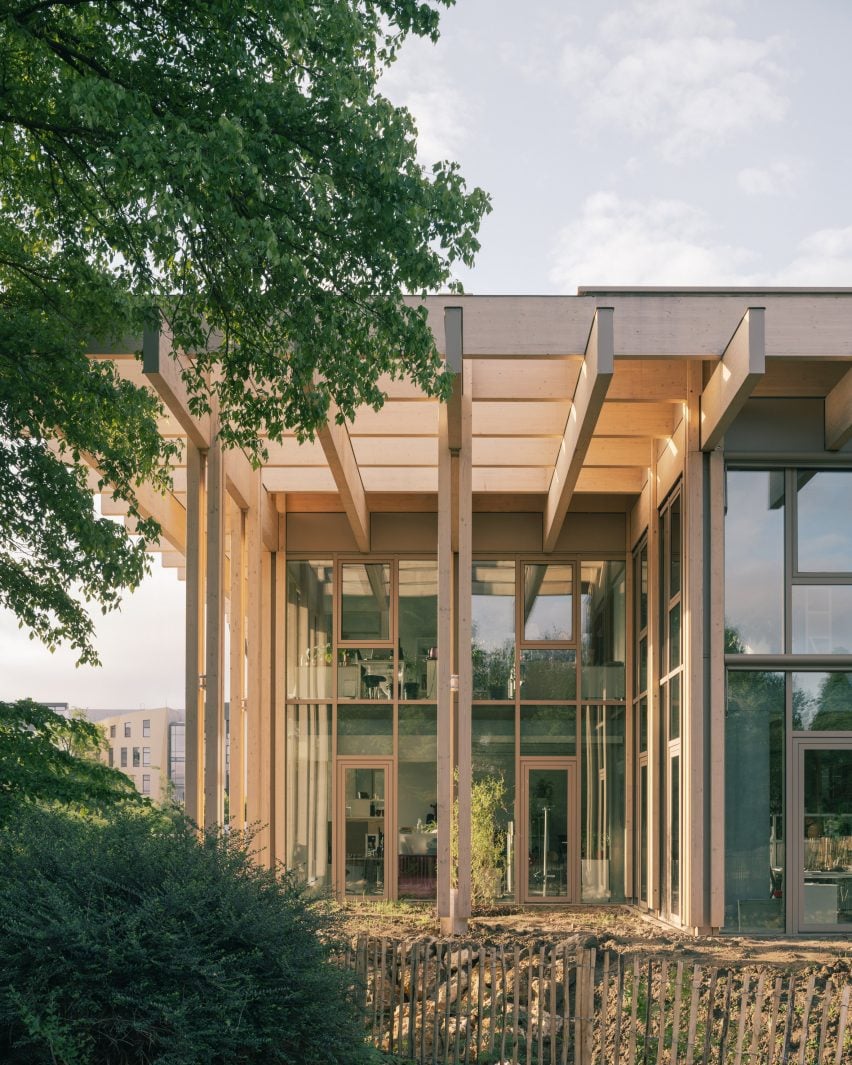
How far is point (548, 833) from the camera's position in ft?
65.4

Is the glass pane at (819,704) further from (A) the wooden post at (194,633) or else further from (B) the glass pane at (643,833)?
(A) the wooden post at (194,633)

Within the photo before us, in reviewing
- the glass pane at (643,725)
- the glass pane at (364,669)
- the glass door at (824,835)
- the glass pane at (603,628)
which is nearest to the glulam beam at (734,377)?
the glass door at (824,835)

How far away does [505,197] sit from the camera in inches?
387

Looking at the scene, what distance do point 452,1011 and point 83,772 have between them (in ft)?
11.6

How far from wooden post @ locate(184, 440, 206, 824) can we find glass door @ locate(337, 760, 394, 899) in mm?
5864

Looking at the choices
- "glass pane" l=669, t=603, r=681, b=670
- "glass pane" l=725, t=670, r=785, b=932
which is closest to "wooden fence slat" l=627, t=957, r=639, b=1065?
"glass pane" l=725, t=670, r=785, b=932

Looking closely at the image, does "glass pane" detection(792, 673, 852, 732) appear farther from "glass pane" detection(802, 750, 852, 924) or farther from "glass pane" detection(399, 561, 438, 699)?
"glass pane" detection(399, 561, 438, 699)

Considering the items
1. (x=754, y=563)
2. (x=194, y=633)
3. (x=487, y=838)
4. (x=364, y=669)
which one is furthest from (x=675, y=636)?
(x=364, y=669)

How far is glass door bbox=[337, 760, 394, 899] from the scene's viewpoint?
1977cm

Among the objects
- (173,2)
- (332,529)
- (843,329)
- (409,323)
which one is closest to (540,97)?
(409,323)

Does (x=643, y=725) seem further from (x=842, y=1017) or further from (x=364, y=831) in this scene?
(x=842, y=1017)

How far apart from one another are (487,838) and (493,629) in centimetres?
326

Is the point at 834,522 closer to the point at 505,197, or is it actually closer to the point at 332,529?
the point at 505,197

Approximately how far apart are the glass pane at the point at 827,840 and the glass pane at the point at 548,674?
253 inches
